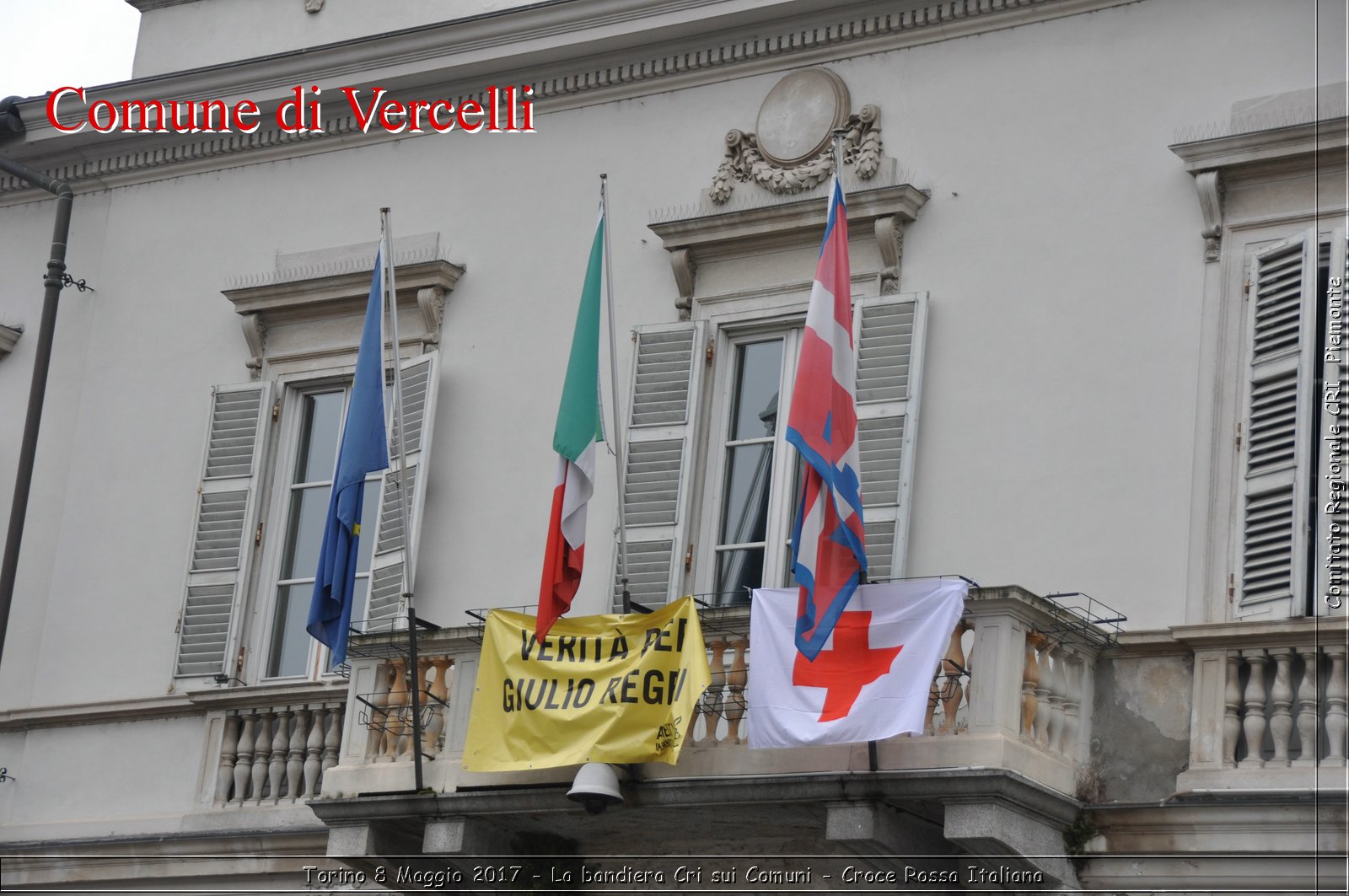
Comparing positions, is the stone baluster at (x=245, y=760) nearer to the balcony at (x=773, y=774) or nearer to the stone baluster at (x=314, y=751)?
the stone baluster at (x=314, y=751)

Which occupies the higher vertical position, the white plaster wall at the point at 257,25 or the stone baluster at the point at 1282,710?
the white plaster wall at the point at 257,25

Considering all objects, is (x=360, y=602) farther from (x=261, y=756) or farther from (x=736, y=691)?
(x=736, y=691)

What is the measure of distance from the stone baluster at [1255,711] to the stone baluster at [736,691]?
2466 millimetres

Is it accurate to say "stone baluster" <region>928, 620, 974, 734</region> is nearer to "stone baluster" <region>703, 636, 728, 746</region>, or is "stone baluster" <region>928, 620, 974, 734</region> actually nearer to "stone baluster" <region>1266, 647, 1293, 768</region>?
"stone baluster" <region>703, 636, 728, 746</region>

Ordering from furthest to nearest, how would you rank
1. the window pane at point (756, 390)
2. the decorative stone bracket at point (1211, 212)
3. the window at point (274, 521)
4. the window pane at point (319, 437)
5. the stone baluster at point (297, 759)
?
the window pane at point (319, 437) < the window at point (274, 521) < the stone baluster at point (297, 759) < the window pane at point (756, 390) < the decorative stone bracket at point (1211, 212)

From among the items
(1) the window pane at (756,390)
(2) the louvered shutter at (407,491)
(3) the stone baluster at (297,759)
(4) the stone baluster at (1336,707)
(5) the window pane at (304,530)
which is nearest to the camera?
(4) the stone baluster at (1336,707)

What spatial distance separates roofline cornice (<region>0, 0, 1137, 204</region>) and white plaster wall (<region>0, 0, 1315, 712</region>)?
0.40 feet

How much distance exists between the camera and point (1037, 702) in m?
11.4

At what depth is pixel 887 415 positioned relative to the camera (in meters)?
12.8

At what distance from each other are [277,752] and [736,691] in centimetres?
361

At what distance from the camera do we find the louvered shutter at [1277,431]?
11.4 m

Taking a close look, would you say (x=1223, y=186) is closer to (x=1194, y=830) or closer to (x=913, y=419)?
(x=913, y=419)

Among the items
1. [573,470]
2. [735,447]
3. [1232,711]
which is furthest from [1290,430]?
[573,470]

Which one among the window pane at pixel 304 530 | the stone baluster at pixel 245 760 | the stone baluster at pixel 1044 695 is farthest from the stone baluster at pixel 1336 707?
the window pane at pixel 304 530
